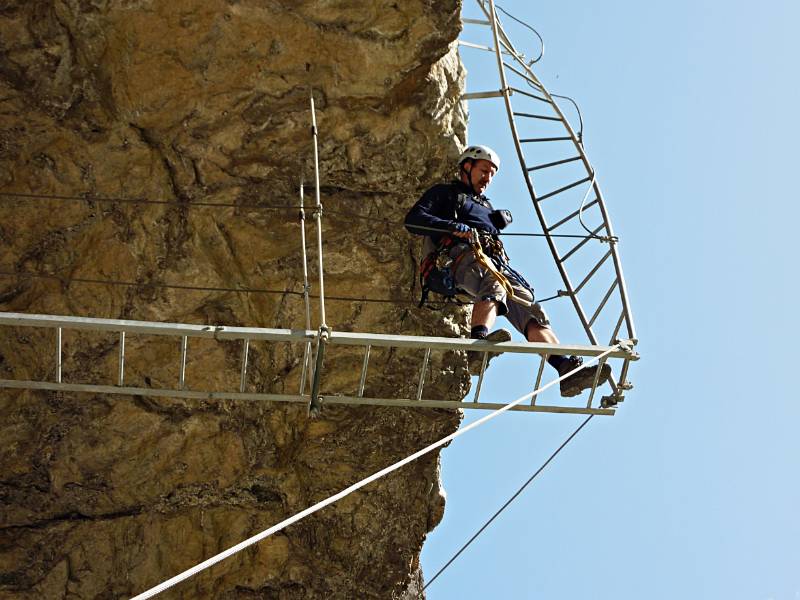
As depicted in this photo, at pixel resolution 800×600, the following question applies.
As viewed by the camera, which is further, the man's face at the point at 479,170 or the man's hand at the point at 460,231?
the man's face at the point at 479,170

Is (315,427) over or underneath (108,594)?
over

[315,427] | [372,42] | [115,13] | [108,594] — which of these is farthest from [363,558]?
[115,13]

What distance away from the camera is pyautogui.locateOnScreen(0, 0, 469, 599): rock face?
30.6 ft

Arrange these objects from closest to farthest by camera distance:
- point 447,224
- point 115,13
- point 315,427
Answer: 1. point 447,224
2. point 115,13
3. point 315,427

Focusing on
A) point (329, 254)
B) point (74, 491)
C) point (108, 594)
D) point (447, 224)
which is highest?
point (447, 224)

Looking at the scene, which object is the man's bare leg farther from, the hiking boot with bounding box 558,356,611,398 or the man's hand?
the hiking boot with bounding box 558,356,611,398

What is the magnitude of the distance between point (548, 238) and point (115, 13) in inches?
160

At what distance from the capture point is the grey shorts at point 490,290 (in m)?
8.12

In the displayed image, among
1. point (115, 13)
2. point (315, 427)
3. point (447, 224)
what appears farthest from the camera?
point (315, 427)

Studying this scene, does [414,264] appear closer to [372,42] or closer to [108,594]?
[372,42]

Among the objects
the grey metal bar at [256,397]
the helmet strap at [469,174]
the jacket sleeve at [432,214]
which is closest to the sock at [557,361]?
the grey metal bar at [256,397]

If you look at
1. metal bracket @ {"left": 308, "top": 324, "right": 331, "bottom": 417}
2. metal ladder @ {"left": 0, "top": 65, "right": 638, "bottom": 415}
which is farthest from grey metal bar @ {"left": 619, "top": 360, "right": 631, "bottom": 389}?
metal bracket @ {"left": 308, "top": 324, "right": 331, "bottom": 417}

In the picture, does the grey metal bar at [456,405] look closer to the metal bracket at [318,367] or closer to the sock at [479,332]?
the metal bracket at [318,367]

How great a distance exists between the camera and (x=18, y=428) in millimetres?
9320
